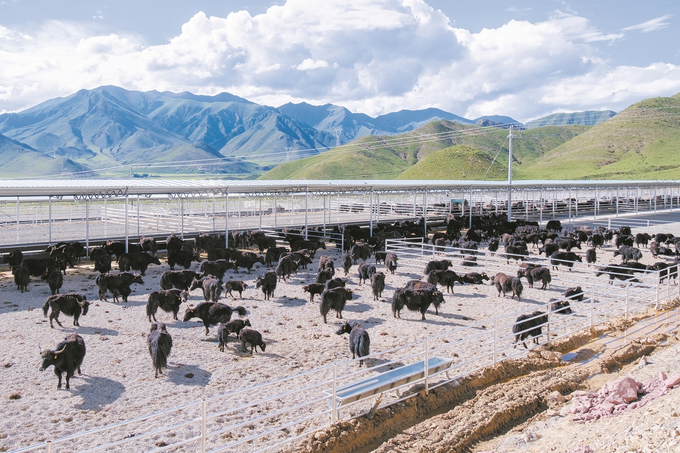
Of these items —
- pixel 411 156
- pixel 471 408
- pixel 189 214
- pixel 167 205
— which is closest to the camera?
pixel 471 408

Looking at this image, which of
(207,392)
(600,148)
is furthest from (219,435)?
(600,148)

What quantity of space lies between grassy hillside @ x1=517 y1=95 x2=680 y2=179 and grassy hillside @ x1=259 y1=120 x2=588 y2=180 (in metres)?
14.3

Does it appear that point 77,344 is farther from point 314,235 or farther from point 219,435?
point 314,235

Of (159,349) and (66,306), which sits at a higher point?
(66,306)

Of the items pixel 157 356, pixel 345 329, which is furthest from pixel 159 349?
pixel 345 329

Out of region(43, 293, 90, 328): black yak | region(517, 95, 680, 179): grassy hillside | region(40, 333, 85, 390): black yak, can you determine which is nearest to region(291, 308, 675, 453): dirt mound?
region(40, 333, 85, 390): black yak

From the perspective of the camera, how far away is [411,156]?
170 m

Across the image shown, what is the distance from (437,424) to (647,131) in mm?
149005

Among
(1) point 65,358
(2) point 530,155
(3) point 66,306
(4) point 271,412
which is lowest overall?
(4) point 271,412

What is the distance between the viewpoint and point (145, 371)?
29.8 feet

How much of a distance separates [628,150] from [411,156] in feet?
210

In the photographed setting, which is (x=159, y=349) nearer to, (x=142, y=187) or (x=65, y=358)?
(x=65, y=358)

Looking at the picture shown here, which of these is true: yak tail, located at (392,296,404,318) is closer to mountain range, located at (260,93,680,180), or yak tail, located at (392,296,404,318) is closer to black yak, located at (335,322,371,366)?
black yak, located at (335,322,371,366)

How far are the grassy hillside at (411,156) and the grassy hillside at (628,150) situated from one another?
14328 mm
